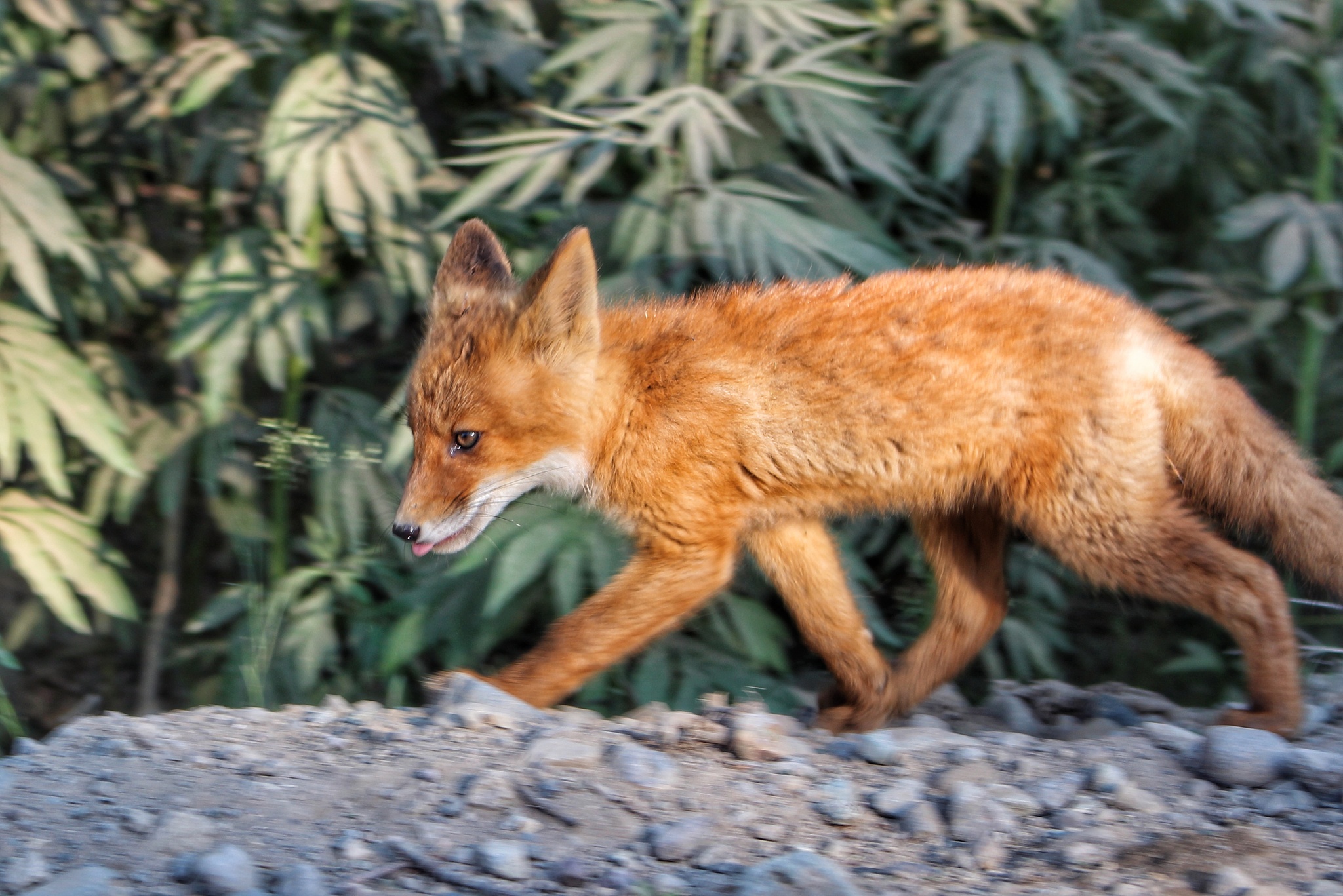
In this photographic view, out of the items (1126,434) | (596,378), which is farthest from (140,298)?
(1126,434)

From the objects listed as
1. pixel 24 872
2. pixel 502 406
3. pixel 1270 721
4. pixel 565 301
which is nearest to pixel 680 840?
pixel 24 872

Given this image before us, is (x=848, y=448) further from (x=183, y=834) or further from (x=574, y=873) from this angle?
(x=183, y=834)

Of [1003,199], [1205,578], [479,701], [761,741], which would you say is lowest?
[479,701]

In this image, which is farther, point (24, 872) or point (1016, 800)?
point (1016, 800)

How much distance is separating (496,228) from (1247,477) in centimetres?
316

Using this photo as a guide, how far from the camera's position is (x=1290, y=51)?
204 inches

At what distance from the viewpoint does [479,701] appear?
11.5 ft

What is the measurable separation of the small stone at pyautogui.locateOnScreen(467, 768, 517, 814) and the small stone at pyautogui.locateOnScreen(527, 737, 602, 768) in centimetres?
14

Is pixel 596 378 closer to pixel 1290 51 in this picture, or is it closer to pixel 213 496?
pixel 213 496

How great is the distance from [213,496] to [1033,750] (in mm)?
3717

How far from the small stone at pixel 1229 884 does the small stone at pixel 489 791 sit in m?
1.53

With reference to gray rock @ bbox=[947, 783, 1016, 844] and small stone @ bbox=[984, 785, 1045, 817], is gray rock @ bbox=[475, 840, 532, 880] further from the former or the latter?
small stone @ bbox=[984, 785, 1045, 817]

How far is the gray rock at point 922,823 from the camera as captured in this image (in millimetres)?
2836

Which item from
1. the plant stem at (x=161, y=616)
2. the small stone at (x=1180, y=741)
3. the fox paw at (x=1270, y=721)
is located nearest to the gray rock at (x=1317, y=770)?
the small stone at (x=1180, y=741)
